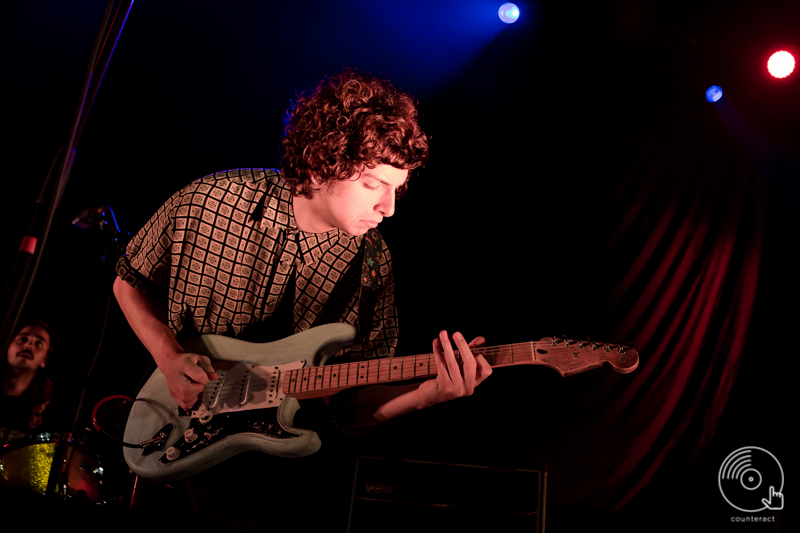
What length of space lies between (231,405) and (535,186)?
196cm

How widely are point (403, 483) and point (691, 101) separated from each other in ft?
8.40

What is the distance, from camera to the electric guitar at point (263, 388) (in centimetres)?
191

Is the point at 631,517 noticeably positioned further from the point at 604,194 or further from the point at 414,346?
the point at 604,194

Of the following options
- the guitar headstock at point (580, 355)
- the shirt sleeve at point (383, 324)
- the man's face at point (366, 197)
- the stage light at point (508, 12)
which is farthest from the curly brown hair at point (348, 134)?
the guitar headstock at point (580, 355)

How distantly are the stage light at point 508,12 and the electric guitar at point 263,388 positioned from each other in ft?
6.39

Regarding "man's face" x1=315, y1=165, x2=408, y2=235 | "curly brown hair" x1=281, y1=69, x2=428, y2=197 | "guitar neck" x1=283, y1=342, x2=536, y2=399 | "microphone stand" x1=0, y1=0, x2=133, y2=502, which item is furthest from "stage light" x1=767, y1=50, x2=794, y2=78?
"microphone stand" x1=0, y1=0, x2=133, y2=502

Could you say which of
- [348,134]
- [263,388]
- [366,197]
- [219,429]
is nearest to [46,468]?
[219,429]

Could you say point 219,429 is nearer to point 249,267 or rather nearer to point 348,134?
point 249,267

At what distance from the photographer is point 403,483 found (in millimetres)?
1903

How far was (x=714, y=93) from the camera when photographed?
2.78m

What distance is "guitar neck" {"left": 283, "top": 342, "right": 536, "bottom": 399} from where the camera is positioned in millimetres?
2027

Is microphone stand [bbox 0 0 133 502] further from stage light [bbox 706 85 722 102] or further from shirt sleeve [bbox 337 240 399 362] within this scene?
stage light [bbox 706 85 722 102]

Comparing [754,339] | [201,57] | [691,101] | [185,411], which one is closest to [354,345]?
[185,411]

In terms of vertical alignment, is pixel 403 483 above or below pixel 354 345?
below
